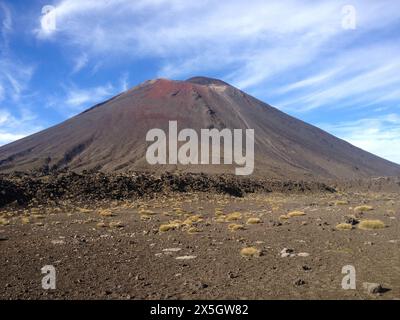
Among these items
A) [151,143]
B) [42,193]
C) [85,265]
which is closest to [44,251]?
[85,265]

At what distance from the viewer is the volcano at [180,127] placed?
8625 cm

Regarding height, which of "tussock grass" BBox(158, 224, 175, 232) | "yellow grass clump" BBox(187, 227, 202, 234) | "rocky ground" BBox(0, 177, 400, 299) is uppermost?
"tussock grass" BBox(158, 224, 175, 232)

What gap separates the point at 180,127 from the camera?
109188mm

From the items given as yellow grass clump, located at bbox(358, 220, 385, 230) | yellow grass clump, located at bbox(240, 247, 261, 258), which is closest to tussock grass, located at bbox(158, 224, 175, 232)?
yellow grass clump, located at bbox(240, 247, 261, 258)

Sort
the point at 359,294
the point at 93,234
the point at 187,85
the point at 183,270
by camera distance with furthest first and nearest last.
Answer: the point at 187,85 < the point at 93,234 < the point at 183,270 < the point at 359,294

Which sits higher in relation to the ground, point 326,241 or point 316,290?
point 326,241

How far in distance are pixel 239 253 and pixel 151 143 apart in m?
87.6

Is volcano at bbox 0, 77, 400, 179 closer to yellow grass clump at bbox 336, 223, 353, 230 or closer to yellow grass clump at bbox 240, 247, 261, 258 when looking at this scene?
yellow grass clump at bbox 336, 223, 353, 230

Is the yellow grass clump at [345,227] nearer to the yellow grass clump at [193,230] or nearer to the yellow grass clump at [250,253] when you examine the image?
the yellow grass clump at [193,230]

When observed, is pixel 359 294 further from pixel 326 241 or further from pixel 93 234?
pixel 93 234

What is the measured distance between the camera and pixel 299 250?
11.5 meters

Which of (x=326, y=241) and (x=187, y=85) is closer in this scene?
(x=326, y=241)

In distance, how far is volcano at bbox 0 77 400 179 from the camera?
86.2 m
